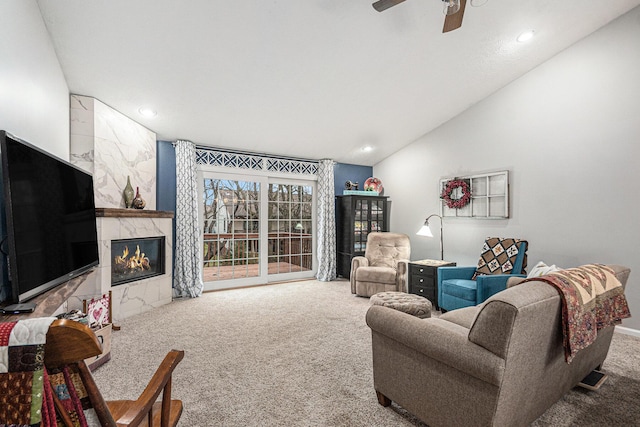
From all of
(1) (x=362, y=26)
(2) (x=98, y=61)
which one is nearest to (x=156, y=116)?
(2) (x=98, y=61)

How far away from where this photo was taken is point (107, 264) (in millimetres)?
3504

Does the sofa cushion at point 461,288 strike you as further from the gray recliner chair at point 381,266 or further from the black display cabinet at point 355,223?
the black display cabinet at point 355,223

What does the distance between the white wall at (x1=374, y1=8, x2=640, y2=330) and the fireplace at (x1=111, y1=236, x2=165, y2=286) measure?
14.4 ft

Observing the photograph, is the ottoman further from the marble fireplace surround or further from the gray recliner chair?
the marble fireplace surround

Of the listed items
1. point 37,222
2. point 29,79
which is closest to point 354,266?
point 37,222

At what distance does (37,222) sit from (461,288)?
3.80 metres

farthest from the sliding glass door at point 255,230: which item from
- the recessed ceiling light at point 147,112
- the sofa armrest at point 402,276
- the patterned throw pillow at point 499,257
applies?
the patterned throw pillow at point 499,257

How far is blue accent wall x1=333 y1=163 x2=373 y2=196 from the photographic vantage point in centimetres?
631

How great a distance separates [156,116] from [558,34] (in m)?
4.83

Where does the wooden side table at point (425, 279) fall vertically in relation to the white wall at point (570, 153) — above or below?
below

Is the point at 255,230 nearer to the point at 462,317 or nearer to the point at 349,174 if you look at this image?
the point at 349,174

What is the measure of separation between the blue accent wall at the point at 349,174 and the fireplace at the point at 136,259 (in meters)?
3.35

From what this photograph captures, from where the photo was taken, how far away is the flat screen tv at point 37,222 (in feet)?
4.81

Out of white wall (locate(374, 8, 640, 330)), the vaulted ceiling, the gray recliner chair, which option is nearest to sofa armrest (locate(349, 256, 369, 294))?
the gray recliner chair
